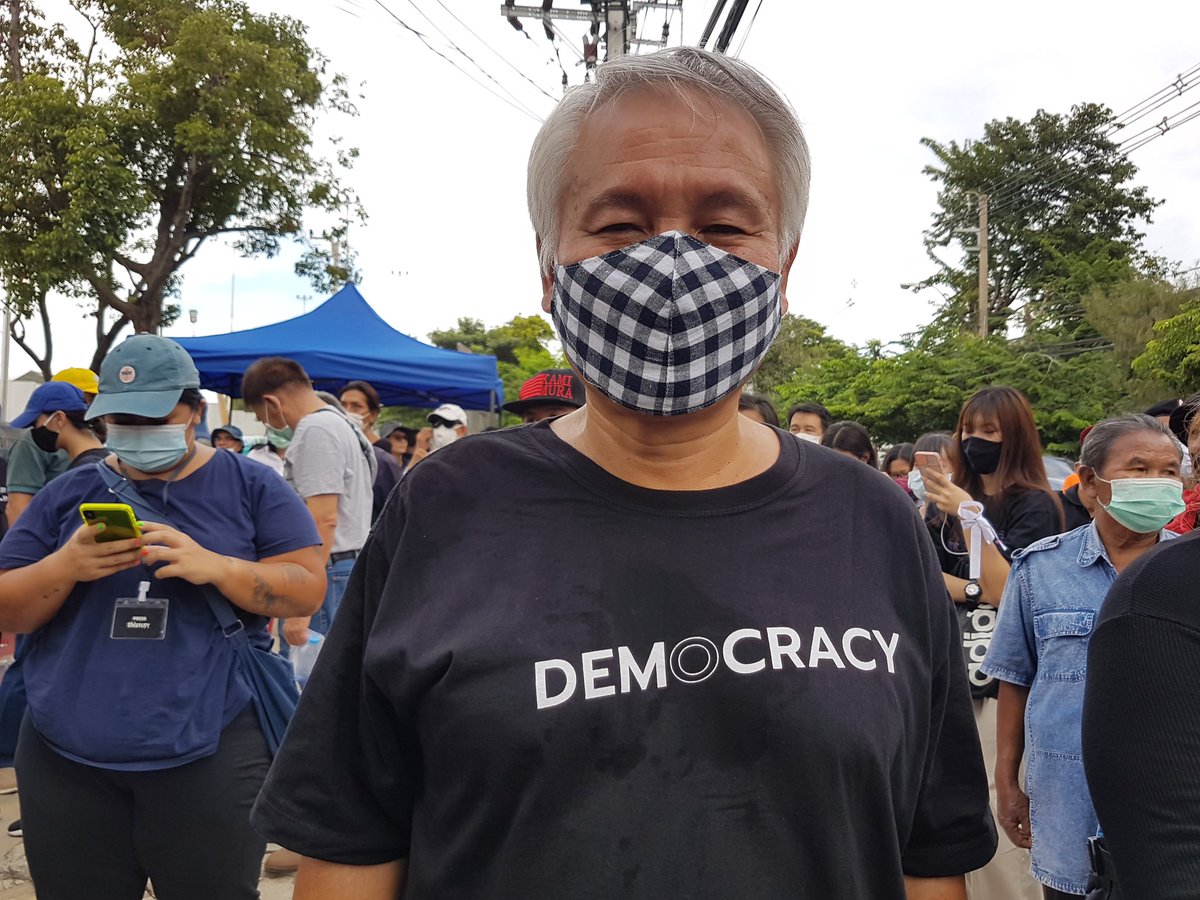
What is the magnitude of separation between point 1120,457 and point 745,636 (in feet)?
7.05

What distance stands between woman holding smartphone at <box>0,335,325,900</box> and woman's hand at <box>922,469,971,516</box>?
7.56 feet

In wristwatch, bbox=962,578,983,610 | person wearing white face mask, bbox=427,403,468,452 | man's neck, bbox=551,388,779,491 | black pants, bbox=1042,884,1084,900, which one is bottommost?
black pants, bbox=1042,884,1084,900

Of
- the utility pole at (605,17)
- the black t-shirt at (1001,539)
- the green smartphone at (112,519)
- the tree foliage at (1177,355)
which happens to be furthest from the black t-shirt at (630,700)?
the tree foliage at (1177,355)

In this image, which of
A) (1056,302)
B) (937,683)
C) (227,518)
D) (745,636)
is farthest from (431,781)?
(1056,302)

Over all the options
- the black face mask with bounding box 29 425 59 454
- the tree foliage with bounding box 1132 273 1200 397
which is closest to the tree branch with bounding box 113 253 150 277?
the black face mask with bounding box 29 425 59 454

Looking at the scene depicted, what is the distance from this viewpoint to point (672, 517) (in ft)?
3.87

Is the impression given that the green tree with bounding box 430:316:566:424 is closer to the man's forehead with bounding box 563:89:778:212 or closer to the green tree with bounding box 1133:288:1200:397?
the green tree with bounding box 1133:288:1200:397

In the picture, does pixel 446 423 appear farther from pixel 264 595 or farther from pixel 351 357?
pixel 264 595

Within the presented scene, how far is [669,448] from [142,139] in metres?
14.6

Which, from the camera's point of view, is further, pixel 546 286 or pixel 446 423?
pixel 446 423

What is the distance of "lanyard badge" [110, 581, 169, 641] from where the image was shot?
2293 mm

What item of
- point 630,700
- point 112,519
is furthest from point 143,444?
point 630,700

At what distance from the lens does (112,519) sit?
7.06ft

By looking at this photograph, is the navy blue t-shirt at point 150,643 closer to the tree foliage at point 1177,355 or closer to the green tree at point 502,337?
the tree foliage at point 1177,355
